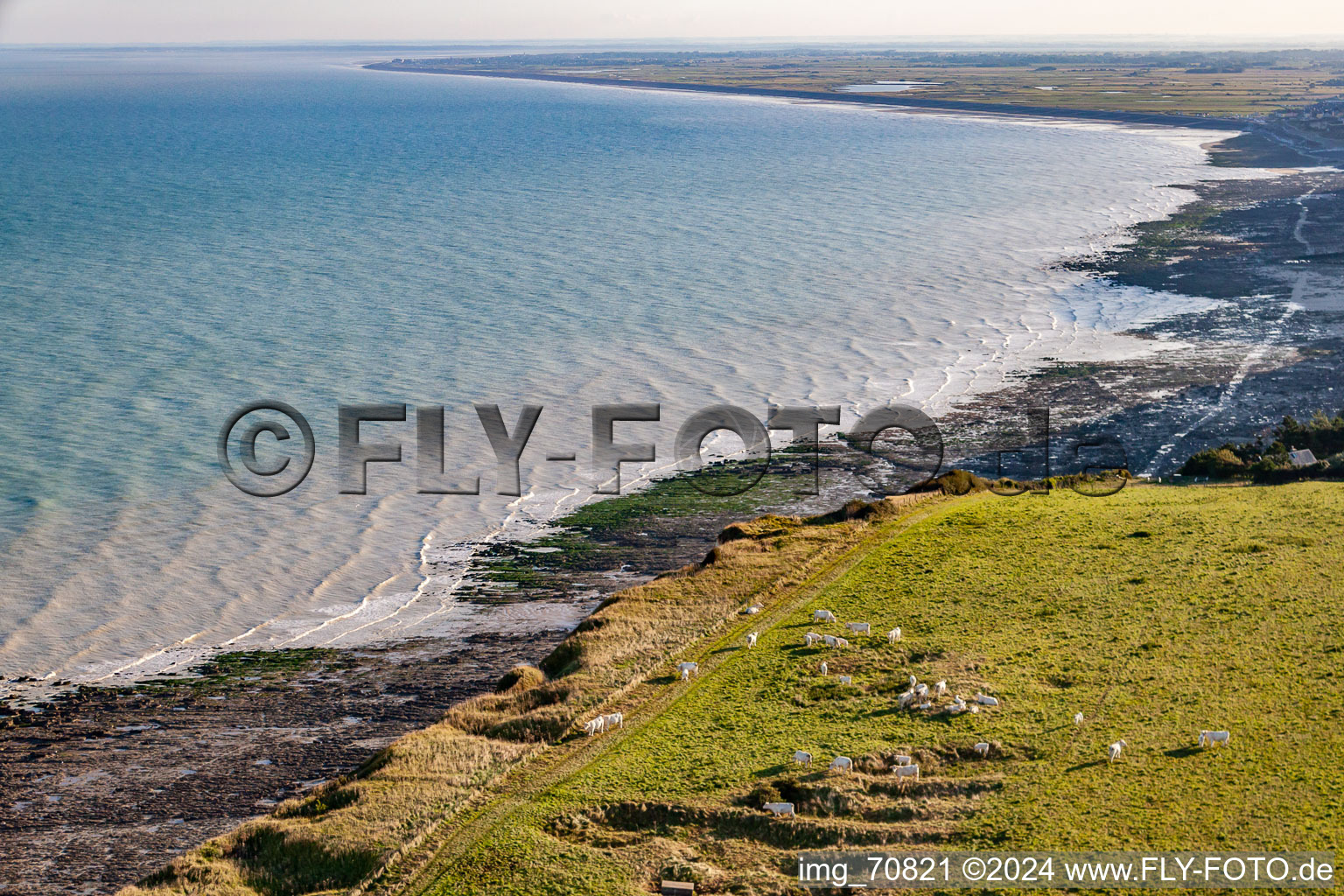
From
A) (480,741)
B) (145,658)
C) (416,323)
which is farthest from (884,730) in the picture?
(416,323)

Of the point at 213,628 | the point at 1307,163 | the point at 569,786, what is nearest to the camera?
the point at 569,786

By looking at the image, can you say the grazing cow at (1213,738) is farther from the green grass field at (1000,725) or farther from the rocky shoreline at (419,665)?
the rocky shoreline at (419,665)

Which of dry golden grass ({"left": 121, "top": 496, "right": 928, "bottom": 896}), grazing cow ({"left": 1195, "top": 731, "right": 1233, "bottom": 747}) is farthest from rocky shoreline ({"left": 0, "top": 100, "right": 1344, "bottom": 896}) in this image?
grazing cow ({"left": 1195, "top": 731, "right": 1233, "bottom": 747})

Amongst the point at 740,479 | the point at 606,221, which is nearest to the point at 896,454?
the point at 740,479

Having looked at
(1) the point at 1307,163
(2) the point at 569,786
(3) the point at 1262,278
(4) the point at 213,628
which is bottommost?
(4) the point at 213,628

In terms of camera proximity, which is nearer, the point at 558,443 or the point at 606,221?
the point at 558,443

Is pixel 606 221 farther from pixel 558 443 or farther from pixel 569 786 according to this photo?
pixel 569 786
